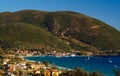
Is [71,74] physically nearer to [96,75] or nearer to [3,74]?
[96,75]

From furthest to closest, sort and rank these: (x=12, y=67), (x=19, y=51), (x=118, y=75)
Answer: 1. (x=19, y=51)
2. (x=12, y=67)
3. (x=118, y=75)

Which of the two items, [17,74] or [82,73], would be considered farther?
[17,74]

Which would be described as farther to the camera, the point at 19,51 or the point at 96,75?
the point at 19,51

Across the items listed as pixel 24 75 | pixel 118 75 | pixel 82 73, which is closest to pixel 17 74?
pixel 24 75

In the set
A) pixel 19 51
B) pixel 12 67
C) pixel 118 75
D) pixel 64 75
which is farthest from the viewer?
pixel 19 51

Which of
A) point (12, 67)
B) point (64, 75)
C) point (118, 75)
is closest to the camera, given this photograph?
point (118, 75)

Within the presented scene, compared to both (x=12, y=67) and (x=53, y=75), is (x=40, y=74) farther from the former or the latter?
(x=12, y=67)

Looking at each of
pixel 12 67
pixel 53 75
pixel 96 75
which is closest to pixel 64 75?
pixel 53 75

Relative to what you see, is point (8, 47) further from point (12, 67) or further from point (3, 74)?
point (3, 74)

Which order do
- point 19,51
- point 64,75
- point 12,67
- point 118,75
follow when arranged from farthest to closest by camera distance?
point 19,51, point 12,67, point 64,75, point 118,75
